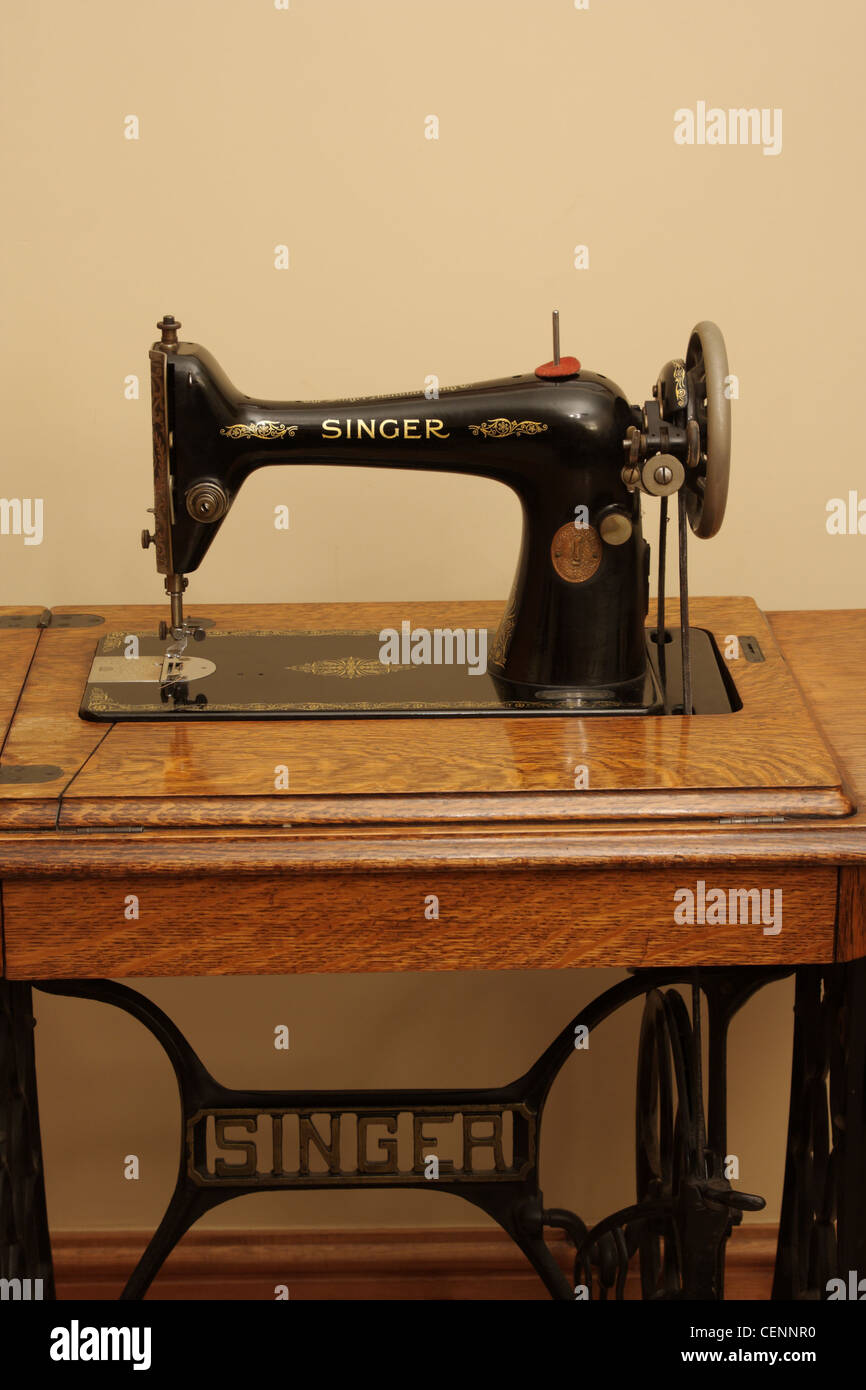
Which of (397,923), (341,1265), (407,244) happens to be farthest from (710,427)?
(341,1265)

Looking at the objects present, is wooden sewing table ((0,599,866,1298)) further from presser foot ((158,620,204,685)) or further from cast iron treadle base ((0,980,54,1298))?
cast iron treadle base ((0,980,54,1298))

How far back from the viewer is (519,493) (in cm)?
164

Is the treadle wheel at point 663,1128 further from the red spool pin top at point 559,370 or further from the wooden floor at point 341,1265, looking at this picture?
the red spool pin top at point 559,370

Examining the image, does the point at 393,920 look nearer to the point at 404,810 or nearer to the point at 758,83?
the point at 404,810

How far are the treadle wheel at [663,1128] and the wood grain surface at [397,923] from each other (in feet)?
1.08

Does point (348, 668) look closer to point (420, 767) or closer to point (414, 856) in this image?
point (420, 767)

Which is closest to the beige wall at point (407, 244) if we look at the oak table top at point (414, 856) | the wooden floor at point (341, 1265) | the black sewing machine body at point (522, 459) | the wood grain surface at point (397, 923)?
the wooden floor at point (341, 1265)

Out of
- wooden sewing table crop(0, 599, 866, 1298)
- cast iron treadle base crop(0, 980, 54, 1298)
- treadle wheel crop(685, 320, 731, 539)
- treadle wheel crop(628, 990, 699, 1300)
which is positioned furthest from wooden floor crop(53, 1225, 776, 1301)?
treadle wheel crop(685, 320, 731, 539)

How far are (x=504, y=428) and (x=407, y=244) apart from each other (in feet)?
1.92

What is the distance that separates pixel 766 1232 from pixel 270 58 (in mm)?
1742

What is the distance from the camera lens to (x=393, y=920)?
4.75ft

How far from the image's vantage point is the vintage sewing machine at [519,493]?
1567mm

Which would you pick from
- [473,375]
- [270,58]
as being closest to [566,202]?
[473,375]

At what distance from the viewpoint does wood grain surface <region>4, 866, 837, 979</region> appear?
1.44 m
